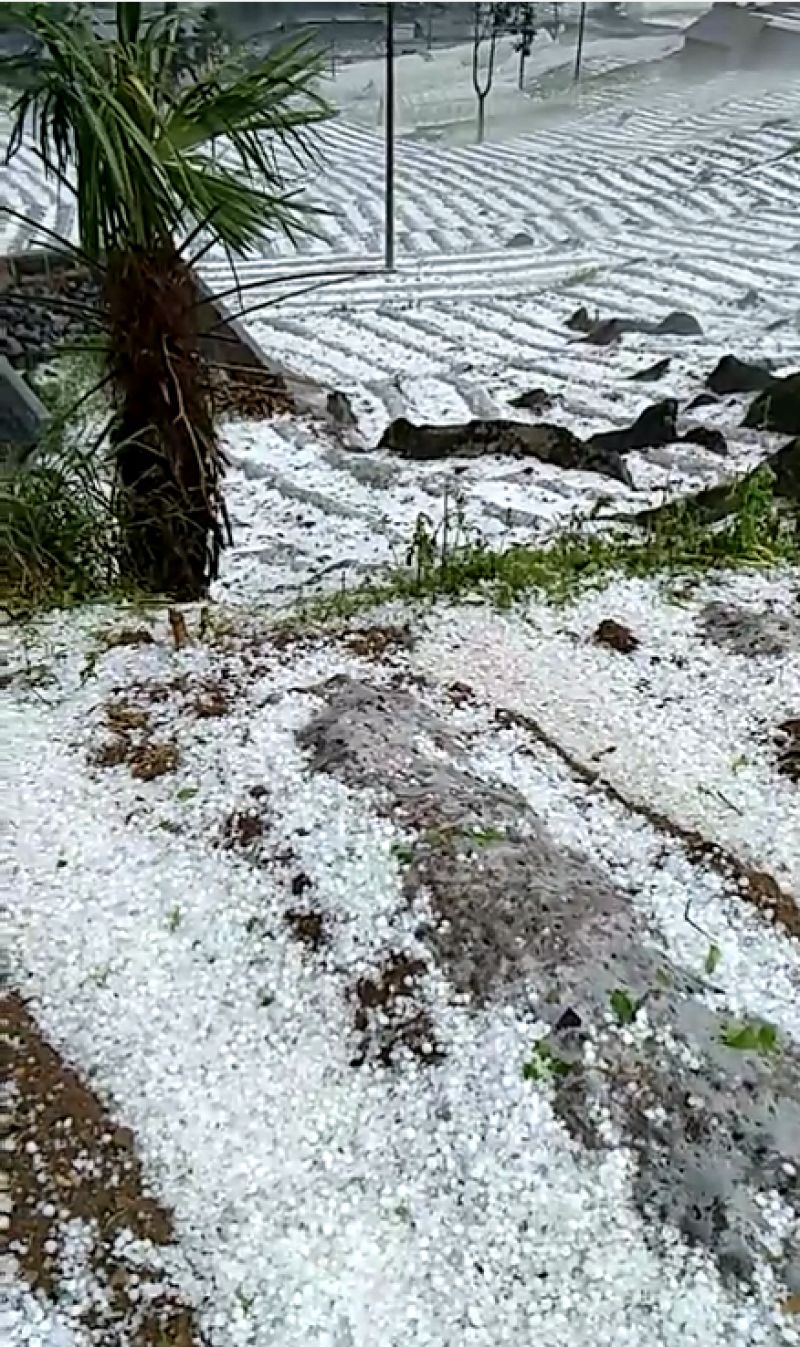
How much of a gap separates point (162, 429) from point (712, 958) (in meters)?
1.57

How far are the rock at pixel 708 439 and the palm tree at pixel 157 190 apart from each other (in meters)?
2.94

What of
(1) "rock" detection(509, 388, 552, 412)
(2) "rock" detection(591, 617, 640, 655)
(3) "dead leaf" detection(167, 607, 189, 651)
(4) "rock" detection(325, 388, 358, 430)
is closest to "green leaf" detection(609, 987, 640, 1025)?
(2) "rock" detection(591, 617, 640, 655)

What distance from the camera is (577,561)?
2.82m

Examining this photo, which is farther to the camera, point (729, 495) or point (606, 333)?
point (606, 333)

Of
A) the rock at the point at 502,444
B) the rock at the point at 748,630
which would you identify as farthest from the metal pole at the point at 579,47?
the rock at the point at 748,630

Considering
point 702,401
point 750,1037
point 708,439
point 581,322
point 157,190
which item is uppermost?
point 157,190

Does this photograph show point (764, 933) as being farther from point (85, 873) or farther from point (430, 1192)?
point (85, 873)

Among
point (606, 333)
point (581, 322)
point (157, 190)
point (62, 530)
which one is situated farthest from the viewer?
point (581, 322)

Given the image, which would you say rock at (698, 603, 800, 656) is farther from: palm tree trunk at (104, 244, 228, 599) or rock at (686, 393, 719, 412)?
rock at (686, 393, 719, 412)

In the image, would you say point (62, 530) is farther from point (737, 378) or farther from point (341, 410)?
point (737, 378)

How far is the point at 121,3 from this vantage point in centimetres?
242

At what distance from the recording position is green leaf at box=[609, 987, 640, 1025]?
1.49 metres

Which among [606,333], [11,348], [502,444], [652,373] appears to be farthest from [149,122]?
[606,333]

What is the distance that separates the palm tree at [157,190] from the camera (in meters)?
2.27
